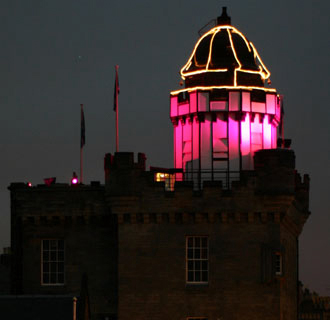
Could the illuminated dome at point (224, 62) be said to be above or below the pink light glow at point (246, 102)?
above

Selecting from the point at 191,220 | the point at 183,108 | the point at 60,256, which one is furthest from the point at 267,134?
the point at 60,256

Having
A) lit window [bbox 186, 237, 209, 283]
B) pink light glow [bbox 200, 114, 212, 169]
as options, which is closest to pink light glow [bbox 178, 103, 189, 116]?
pink light glow [bbox 200, 114, 212, 169]

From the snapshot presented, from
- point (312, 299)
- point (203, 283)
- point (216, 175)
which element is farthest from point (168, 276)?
point (312, 299)

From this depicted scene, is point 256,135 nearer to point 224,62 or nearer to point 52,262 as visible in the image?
point 224,62

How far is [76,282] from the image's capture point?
224 feet

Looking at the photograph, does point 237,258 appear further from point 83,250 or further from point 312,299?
point 312,299

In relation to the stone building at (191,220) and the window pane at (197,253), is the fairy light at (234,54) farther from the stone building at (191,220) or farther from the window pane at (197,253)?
the window pane at (197,253)

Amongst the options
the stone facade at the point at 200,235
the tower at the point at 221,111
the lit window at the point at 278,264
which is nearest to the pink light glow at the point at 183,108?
the tower at the point at 221,111

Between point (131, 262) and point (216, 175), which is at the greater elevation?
point (216, 175)

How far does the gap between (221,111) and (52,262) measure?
39.2ft

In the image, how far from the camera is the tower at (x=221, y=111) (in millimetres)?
69875

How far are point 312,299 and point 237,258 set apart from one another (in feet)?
307

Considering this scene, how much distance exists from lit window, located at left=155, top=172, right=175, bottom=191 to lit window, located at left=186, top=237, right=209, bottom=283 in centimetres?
381

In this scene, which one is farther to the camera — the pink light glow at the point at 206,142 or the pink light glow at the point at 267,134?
the pink light glow at the point at 267,134
